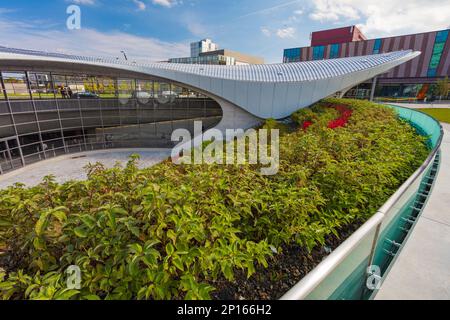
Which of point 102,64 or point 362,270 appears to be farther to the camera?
point 102,64

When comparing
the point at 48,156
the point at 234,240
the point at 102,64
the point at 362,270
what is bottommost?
the point at 48,156

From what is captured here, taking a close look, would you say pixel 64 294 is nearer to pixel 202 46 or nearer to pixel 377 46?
pixel 377 46

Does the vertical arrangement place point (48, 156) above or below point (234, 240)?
below

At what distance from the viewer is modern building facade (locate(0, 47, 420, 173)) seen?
1373 centimetres

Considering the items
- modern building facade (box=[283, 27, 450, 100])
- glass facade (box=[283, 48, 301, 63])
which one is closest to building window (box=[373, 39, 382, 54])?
modern building facade (box=[283, 27, 450, 100])

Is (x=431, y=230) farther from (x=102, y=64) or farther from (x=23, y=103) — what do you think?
(x=23, y=103)

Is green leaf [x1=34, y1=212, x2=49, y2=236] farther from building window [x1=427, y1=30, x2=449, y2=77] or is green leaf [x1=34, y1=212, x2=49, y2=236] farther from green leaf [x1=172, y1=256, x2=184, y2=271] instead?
building window [x1=427, y1=30, x2=449, y2=77]

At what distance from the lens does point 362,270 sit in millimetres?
2162

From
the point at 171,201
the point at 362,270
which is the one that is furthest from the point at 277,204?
the point at 171,201

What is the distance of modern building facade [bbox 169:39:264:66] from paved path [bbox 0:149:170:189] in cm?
4715

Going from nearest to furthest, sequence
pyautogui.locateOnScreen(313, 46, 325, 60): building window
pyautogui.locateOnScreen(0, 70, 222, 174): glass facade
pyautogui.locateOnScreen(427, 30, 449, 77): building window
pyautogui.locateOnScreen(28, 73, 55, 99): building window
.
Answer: pyautogui.locateOnScreen(0, 70, 222, 174): glass facade, pyautogui.locateOnScreen(28, 73, 55, 99): building window, pyautogui.locateOnScreen(427, 30, 449, 77): building window, pyautogui.locateOnScreen(313, 46, 325, 60): building window

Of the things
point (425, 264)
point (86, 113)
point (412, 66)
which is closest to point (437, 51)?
point (412, 66)

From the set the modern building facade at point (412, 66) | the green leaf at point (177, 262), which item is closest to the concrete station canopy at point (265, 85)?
the green leaf at point (177, 262)

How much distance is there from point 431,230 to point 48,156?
19938 millimetres
